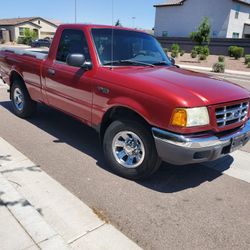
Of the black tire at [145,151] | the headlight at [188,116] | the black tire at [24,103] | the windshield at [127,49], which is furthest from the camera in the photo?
the black tire at [24,103]

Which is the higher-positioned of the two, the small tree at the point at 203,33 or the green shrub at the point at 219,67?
the small tree at the point at 203,33

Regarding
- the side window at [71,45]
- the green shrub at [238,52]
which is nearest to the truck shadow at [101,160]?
the side window at [71,45]

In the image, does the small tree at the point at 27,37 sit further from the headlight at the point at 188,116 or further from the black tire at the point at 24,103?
the headlight at the point at 188,116

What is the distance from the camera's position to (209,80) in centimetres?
429

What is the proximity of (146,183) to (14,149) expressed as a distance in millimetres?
2203

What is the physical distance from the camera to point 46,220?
3.13m

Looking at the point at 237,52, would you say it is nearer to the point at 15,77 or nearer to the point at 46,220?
the point at 15,77

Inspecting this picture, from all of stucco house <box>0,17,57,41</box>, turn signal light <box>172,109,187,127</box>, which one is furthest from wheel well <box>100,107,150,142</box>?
stucco house <box>0,17,57,41</box>

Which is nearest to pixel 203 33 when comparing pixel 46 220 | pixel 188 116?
pixel 188 116

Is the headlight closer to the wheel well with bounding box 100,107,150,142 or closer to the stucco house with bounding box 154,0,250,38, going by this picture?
the wheel well with bounding box 100,107,150,142

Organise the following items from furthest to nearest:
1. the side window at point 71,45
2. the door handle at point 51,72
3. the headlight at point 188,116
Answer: the door handle at point 51,72 < the side window at point 71,45 < the headlight at point 188,116

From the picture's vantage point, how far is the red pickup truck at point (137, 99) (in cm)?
352

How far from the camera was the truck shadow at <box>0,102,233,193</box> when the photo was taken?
4.14 m

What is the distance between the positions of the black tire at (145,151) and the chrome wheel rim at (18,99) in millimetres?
2949
